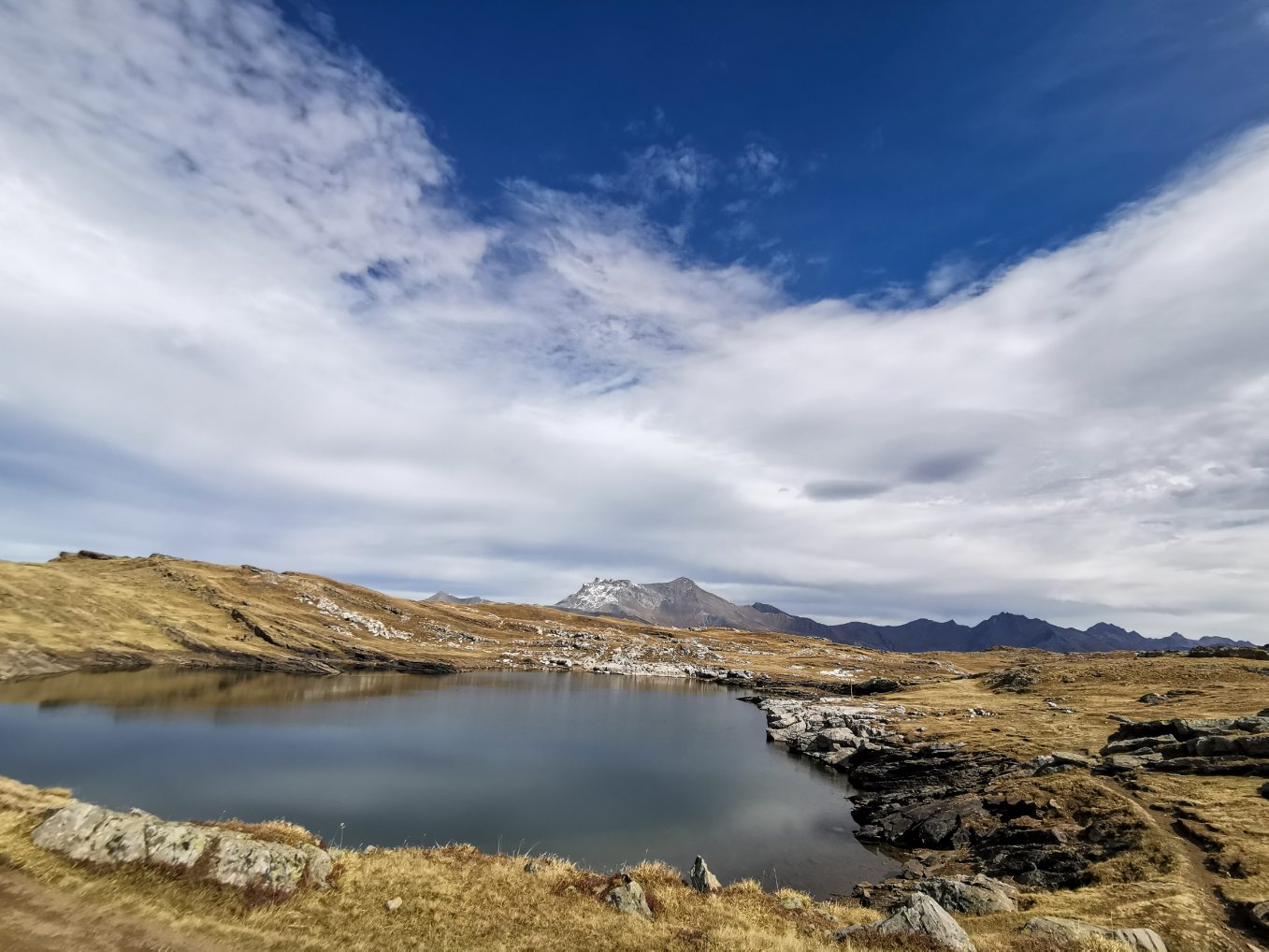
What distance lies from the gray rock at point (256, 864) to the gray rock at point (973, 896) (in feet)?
85.0

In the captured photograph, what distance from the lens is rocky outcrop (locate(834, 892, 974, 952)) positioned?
1936cm

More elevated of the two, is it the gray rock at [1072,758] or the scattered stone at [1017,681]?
the scattered stone at [1017,681]

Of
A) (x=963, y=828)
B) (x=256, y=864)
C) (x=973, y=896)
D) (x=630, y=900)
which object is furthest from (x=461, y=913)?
(x=963, y=828)

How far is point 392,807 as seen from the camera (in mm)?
45594

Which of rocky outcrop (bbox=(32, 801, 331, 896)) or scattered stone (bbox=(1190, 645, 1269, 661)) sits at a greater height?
scattered stone (bbox=(1190, 645, 1269, 661))

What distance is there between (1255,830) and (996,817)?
16.6 m

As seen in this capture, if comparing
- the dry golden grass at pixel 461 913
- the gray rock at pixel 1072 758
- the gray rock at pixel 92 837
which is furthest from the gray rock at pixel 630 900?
the gray rock at pixel 1072 758

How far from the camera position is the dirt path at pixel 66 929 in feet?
55.7

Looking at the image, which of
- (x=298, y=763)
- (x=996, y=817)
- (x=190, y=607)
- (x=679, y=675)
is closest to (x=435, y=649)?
(x=190, y=607)

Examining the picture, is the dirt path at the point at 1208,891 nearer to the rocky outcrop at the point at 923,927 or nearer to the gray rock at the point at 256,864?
the rocky outcrop at the point at 923,927

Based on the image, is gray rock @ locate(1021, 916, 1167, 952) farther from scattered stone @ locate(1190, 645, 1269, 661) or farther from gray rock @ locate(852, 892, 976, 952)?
scattered stone @ locate(1190, 645, 1269, 661)

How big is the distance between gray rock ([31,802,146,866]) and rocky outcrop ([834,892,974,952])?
85.0 feet

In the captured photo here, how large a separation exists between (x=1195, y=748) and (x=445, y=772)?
6253cm

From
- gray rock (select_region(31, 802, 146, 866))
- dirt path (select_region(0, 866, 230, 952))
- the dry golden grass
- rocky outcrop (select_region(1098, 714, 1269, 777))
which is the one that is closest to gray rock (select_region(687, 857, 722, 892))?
the dry golden grass
